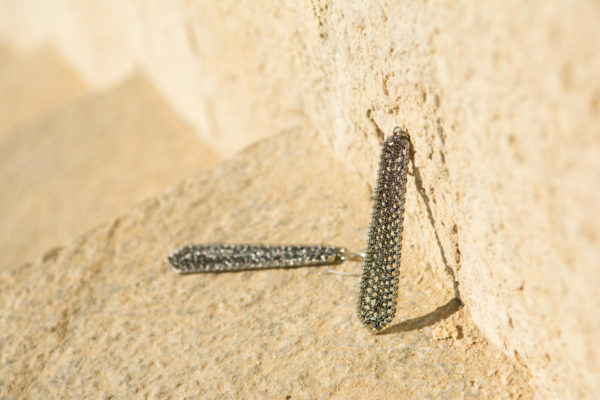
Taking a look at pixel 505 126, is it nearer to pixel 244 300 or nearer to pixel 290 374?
pixel 290 374

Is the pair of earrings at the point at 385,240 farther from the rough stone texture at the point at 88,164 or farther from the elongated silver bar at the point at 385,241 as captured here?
the rough stone texture at the point at 88,164

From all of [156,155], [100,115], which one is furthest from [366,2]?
[100,115]

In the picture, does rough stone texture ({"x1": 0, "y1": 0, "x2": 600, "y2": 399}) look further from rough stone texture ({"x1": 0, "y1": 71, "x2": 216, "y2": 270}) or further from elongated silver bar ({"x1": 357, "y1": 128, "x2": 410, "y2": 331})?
rough stone texture ({"x1": 0, "y1": 71, "x2": 216, "y2": 270})

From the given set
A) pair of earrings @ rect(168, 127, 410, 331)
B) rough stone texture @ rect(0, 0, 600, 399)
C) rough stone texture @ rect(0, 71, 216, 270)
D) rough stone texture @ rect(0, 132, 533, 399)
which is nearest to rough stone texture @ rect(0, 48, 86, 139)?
rough stone texture @ rect(0, 71, 216, 270)

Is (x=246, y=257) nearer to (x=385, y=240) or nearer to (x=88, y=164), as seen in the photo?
(x=385, y=240)

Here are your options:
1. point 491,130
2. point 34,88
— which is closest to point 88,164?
point 491,130

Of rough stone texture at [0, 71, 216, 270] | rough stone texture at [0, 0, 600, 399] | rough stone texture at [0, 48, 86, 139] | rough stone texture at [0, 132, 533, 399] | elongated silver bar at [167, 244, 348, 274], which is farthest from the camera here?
rough stone texture at [0, 48, 86, 139]
